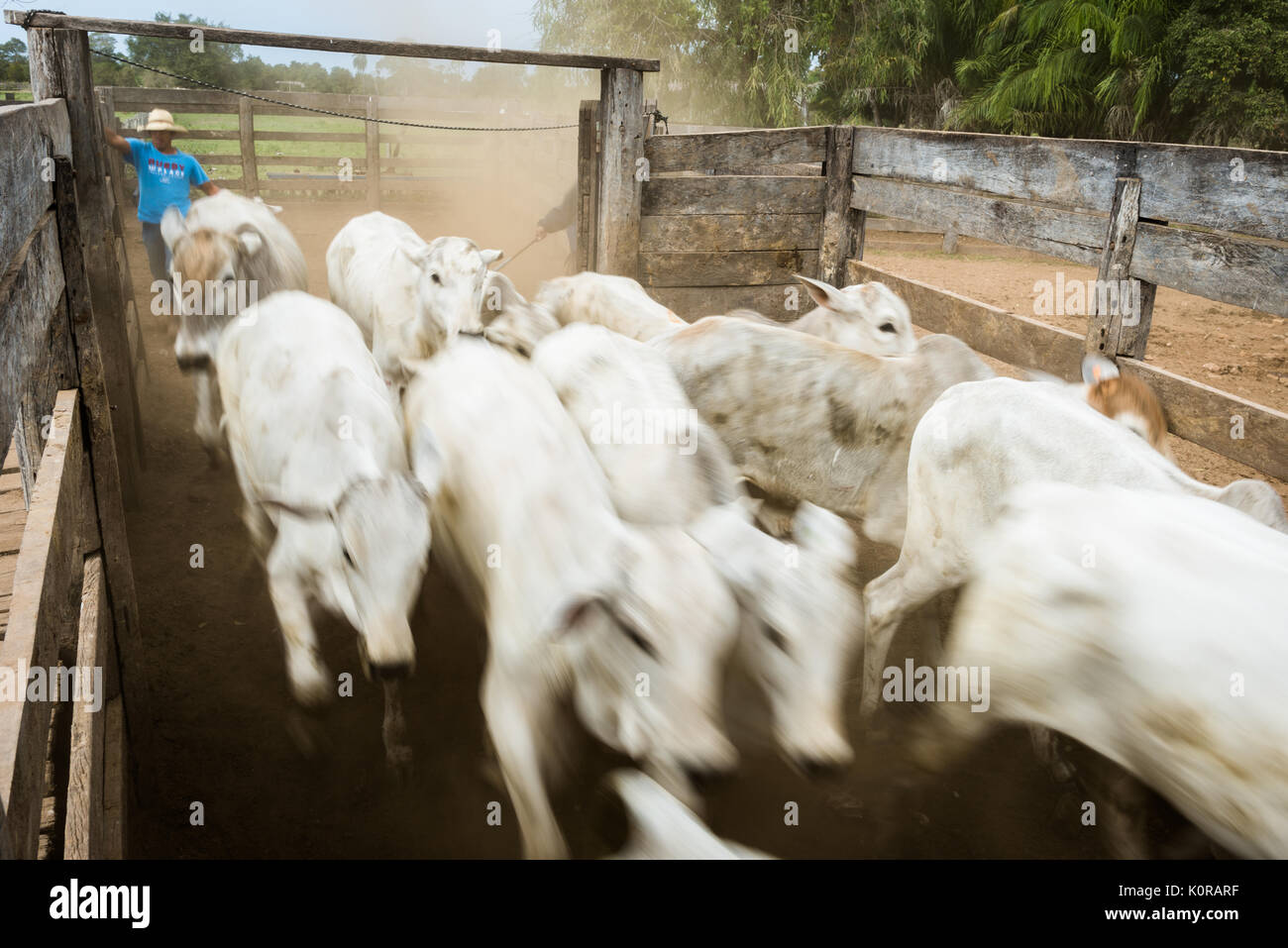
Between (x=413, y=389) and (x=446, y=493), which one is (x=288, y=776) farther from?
(x=413, y=389)

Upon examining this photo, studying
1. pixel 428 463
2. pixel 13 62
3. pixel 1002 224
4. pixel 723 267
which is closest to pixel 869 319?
pixel 1002 224

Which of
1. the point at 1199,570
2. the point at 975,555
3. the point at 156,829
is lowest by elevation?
the point at 156,829

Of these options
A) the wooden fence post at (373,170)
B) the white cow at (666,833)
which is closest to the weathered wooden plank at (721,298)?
the white cow at (666,833)

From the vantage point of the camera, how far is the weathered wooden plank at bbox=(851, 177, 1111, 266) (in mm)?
4754

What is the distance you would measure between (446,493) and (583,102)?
411 centimetres

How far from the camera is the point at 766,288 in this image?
6.91m

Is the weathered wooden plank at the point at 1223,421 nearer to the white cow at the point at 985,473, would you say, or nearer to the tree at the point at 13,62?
the white cow at the point at 985,473

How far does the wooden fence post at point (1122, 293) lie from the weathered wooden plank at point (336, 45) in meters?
3.33

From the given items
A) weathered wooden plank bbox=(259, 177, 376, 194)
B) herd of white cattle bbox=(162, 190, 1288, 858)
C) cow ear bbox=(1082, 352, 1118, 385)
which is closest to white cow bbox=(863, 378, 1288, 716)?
herd of white cattle bbox=(162, 190, 1288, 858)

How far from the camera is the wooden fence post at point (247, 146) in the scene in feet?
47.4

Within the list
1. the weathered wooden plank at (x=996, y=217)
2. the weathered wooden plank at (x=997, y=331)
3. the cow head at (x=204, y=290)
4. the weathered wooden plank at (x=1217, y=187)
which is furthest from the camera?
the cow head at (x=204, y=290)

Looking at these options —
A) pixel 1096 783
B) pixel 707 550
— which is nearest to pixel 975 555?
pixel 1096 783

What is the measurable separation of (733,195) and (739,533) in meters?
4.10

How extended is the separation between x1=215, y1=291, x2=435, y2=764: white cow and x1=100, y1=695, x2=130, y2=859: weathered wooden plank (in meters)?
0.60
